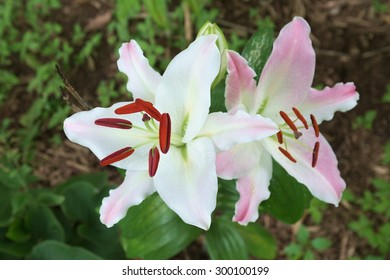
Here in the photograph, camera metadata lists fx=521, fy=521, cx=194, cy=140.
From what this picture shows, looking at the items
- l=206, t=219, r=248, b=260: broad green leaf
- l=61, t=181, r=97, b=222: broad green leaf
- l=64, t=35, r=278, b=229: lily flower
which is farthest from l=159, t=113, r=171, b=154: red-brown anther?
l=61, t=181, r=97, b=222: broad green leaf

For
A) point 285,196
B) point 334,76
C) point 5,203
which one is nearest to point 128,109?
point 285,196

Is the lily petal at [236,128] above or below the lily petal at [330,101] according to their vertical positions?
above

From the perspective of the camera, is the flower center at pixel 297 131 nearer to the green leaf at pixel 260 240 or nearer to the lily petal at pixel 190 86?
the lily petal at pixel 190 86

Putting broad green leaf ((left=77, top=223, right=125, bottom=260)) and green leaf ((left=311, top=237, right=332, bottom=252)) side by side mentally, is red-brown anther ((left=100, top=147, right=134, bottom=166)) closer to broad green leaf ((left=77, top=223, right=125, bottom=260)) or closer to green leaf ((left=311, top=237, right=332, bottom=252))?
broad green leaf ((left=77, top=223, right=125, bottom=260))

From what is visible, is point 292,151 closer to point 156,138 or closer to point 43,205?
point 156,138

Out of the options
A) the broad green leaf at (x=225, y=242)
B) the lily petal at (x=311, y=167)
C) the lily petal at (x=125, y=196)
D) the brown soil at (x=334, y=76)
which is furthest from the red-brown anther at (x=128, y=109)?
the brown soil at (x=334, y=76)
